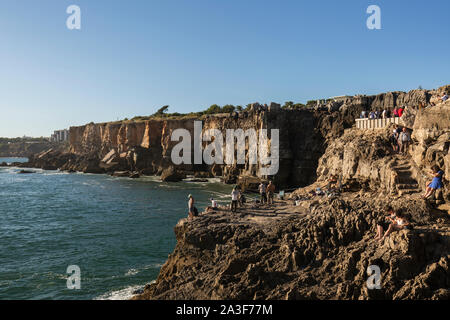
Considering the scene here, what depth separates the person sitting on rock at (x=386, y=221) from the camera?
34.3 ft

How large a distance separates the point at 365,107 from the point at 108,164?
56550 millimetres

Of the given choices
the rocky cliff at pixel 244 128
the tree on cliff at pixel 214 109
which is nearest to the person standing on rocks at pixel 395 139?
the rocky cliff at pixel 244 128

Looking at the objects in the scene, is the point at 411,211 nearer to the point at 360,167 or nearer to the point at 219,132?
the point at 360,167

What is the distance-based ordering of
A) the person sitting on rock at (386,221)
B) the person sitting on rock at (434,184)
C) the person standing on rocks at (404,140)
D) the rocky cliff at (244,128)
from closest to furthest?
the person sitting on rock at (386,221) < the person sitting on rock at (434,184) < the person standing on rocks at (404,140) < the rocky cliff at (244,128)

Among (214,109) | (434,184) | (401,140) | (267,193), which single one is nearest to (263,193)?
(267,193)

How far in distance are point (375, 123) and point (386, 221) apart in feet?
40.0

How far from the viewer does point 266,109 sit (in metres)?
48.1

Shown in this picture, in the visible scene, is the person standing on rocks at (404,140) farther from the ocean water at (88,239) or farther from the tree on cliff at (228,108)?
the tree on cliff at (228,108)

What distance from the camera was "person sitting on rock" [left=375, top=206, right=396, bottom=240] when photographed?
34.3 ft

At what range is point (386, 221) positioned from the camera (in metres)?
11.0

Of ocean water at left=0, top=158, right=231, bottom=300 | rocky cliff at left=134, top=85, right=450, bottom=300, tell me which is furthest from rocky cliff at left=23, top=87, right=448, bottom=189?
ocean water at left=0, top=158, right=231, bottom=300

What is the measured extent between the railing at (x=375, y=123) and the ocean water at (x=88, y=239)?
15.0m

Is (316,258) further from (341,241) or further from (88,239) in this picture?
(88,239)

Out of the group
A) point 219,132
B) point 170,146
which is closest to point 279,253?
point 219,132
